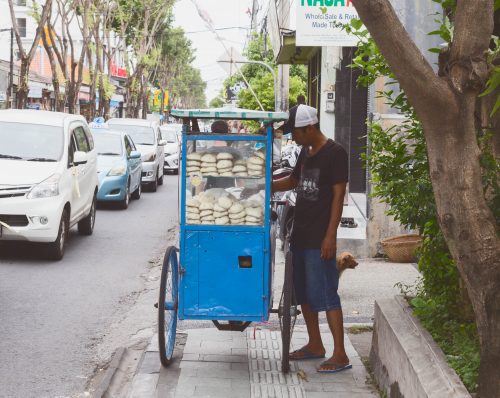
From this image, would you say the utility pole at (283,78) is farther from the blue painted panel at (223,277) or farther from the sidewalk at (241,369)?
the blue painted panel at (223,277)

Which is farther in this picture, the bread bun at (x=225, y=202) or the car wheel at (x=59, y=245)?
the car wheel at (x=59, y=245)

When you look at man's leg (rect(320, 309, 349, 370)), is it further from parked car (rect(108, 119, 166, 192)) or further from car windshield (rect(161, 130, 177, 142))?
car windshield (rect(161, 130, 177, 142))

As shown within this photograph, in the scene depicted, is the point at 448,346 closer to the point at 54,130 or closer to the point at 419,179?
the point at 419,179

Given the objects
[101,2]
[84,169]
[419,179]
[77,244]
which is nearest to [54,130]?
[84,169]

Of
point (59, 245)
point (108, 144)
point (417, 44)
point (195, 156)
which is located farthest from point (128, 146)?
point (195, 156)

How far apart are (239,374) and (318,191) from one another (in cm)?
140

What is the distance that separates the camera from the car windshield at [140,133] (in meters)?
23.9

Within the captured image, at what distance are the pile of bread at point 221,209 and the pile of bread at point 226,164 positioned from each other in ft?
0.46

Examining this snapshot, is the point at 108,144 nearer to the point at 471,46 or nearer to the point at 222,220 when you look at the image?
the point at 222,220

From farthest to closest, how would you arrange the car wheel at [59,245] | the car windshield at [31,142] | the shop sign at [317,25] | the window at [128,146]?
1. the window at [128,146]
2. the shop sign at [317,25]
3. the car windshield at [31,142]
4. the car wheel at [59,245]

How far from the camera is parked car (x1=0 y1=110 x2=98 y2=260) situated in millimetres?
10891

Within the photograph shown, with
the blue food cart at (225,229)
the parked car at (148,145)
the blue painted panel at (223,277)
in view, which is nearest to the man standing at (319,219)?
the blue food cart at (225,229)

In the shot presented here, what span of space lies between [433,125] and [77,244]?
9.21 m

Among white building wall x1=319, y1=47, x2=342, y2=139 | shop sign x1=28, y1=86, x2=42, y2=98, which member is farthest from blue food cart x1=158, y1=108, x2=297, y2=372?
shop sign x1=28, y1=86, x2=42, y2=98
